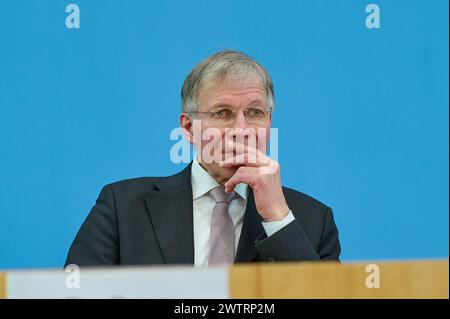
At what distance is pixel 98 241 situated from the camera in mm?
1563

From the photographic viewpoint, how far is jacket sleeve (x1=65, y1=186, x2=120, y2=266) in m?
1.56

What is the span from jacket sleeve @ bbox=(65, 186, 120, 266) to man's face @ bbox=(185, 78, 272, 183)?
28cm

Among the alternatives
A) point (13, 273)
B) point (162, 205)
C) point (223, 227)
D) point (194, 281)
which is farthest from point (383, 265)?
point (162, 205)

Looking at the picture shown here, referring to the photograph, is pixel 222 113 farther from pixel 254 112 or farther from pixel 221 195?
pixel 221 195

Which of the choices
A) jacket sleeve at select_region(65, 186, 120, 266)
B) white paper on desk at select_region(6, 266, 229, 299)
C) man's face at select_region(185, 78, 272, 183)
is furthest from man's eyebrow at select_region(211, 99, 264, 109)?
white paper on desk at select_region(6, 266, 229, 299)

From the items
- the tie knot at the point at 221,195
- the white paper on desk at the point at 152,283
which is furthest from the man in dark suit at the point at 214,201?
the white paper on desk at the point at 152,283

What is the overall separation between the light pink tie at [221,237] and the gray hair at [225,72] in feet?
0.94

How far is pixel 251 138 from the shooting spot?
1615 mm

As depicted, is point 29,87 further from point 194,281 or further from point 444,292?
point 444,292

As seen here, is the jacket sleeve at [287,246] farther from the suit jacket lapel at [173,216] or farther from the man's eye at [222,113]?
the man's eye at [222,113]

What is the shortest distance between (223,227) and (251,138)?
23cm

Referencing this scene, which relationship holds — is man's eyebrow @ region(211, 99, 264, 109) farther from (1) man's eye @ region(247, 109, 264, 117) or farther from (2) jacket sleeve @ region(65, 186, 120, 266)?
(2) jacket sleeve @ region(65, 186, 120, 266)

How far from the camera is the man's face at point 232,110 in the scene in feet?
5.29

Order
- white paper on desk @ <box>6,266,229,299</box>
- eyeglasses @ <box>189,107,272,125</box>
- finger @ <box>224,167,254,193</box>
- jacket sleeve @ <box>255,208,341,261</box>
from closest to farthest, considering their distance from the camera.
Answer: white paper on desk @ <box>6,266,229,299</box> < jacket sleeve @ <box>255,208,341,261</box> < finger @ <box>224,167,254,193</box> < eyeglasses @ <box>189,107,272,125</box>
